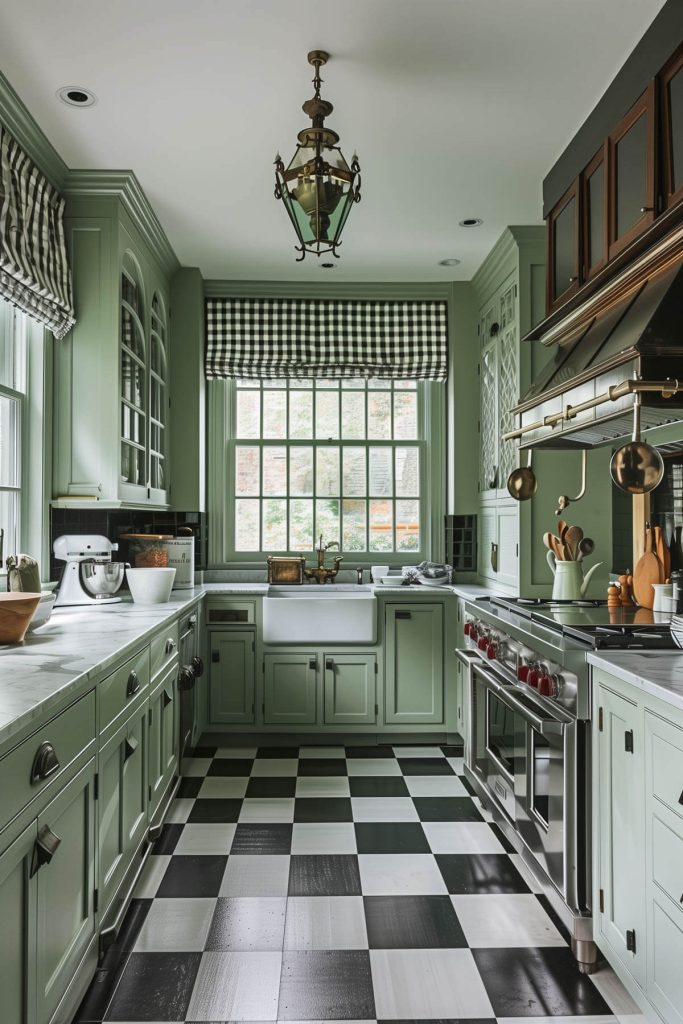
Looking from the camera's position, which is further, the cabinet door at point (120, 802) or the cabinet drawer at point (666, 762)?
the cabinet door at point (120, 802)

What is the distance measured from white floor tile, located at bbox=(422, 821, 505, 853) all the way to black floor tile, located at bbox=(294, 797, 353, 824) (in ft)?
1.18

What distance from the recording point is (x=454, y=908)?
2.35 metres

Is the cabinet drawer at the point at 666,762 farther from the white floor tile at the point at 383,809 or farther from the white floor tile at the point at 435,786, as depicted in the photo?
the white floor tile at the point at 435,786

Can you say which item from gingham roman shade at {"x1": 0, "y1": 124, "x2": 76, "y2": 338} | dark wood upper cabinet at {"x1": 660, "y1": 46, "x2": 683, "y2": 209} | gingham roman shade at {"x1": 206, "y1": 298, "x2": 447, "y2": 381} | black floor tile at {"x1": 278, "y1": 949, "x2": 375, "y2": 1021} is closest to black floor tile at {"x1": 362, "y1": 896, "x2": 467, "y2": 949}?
black floor tile at {"x1": 278, "y1": 949, "x2": 375, "y2": 1021}

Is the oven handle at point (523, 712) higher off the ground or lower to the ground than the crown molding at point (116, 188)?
lower

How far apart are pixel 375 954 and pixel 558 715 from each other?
872 millimetres

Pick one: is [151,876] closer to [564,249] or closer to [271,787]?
[271,787]

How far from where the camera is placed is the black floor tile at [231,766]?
366 cm

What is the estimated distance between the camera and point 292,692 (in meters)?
4.08

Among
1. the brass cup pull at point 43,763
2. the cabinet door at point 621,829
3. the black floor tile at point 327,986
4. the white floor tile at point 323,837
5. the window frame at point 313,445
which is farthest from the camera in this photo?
the window frame at point 313,445

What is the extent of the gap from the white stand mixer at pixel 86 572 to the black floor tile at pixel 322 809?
1.23m

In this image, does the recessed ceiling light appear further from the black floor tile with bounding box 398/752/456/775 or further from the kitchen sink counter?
the black floor tile with bounding box 398/752/456/775

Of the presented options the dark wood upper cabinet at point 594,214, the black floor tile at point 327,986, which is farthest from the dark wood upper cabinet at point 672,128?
the black floor tile at point 327,986

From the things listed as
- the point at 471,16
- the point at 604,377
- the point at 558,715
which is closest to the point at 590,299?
the point at 604,377
